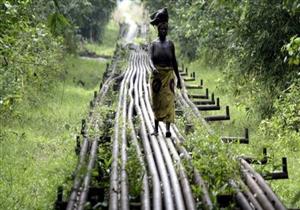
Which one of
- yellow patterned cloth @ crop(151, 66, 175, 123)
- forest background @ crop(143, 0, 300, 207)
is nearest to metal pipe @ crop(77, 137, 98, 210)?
yellow patterned cloth @ crop(151, 66, 175, 123)

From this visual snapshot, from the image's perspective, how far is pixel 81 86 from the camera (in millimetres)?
24203

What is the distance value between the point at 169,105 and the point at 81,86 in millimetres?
14349

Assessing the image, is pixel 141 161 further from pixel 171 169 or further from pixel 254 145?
pixel 254 145

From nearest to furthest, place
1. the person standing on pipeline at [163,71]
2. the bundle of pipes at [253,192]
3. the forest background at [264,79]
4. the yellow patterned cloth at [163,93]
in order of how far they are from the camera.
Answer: the bundle of pipes at [253,192]
the person standing on pipeline at [163,71]
the yellow patterned cloth at [163,93]
the forest background at [264,79]

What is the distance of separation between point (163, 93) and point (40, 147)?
3415 millimetres

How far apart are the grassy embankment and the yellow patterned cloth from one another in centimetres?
167

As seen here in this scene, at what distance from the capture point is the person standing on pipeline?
982 centimetres

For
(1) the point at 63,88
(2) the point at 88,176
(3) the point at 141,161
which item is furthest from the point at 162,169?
(1) the point at 63,88

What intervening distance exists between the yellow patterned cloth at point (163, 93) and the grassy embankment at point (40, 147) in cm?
167

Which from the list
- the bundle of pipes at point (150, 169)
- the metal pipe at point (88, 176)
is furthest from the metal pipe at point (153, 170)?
the metal pipe at point (88, 176)

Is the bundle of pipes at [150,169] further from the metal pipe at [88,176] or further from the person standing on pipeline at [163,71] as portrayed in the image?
the person standing on pipeline at [163,71]

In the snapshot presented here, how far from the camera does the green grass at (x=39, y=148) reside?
28.4ft

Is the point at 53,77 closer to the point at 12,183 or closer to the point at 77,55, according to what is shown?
the point at 77,55

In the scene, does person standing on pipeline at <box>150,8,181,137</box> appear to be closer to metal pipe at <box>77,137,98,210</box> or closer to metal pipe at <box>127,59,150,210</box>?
metal pipe at <box>127,59,150,210</box>
